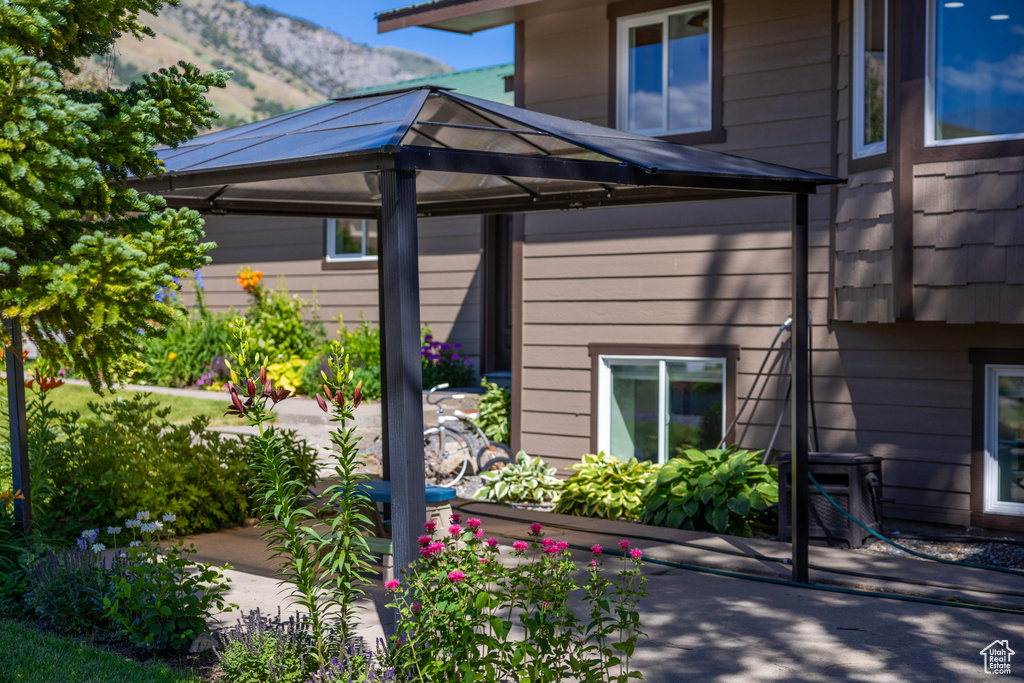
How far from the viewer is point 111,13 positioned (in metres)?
3.86

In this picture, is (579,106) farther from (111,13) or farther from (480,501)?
(111,13)

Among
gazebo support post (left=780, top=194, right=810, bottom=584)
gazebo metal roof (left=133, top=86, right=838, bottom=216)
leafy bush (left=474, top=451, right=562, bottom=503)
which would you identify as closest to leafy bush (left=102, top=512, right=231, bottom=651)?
gazebo metal roof (left=133, top=86, right=838, bottom=216)

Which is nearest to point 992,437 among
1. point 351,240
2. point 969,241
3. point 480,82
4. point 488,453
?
point 969,241

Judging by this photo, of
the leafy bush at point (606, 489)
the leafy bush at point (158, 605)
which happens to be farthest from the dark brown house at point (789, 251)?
the leafy bush at point (158, 605)

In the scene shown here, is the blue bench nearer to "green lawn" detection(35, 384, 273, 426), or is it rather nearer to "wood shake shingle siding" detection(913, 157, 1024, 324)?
"wood shake shingle siding" detection(913, 157, 1024, 324)

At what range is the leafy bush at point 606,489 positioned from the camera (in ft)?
24.8

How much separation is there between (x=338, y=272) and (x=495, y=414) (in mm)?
4027

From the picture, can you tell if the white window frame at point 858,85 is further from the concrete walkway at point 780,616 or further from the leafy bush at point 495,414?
the leafy bush at point 495,414

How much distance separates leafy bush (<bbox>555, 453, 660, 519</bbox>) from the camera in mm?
7559

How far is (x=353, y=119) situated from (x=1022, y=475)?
5.44 m

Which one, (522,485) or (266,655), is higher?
(266,655)

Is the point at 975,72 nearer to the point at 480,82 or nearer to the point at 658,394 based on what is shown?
the point at 658,394

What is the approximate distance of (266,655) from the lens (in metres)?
3.76

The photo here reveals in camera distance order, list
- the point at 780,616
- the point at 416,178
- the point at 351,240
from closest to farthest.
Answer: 1. the point at 780,616
2. the point at 416,178
3. the point at 351,240
